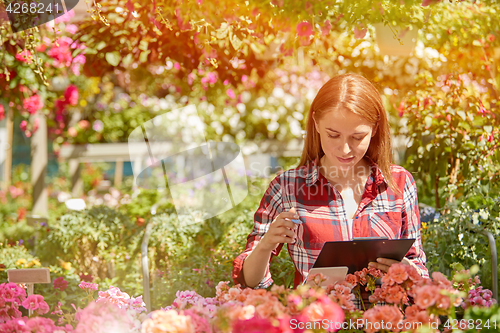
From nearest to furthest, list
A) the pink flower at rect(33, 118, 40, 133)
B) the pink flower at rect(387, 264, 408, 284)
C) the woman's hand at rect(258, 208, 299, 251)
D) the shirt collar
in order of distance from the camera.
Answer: the pink flower at rect(387, 264, 408, 284) → the woman's hand at rect(258, 208, 299, 251) → the shirt collar → the pink flower at rect(33, 118, 40, 133)

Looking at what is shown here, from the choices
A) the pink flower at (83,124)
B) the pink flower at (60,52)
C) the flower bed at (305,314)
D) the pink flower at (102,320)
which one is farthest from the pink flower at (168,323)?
the pink flower at (83,124)

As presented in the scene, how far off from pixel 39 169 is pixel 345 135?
3.22 m

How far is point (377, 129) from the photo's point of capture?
1.51 metres

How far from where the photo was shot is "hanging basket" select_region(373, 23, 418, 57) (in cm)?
185

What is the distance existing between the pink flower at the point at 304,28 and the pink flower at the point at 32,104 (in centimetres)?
246

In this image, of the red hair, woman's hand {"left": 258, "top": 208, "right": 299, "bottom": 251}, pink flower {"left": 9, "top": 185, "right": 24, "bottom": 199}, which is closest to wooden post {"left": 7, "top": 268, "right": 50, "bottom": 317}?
woman's hand {"left": 258, "top": 208, "right": 299, "bottom": 251}

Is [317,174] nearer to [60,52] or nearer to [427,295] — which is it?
[427,295]

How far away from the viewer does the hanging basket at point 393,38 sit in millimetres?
1849

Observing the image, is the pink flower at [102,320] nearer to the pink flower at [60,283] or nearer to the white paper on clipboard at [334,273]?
the white paper on clipboard at [334,273]

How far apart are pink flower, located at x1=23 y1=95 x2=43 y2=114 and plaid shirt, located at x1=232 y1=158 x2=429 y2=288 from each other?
254 centimetres

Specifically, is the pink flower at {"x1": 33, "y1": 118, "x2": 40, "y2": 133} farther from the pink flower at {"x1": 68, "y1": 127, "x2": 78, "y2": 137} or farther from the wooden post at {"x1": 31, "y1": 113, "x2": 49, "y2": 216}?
the pink flower at {"x1": 68, "y1": 127, "x2": 78, "y2": 137}

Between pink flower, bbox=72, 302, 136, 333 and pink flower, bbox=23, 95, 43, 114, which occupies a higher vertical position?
pink flower, bbox=23, 95, 43, 114

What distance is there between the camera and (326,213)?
1428 millimetres

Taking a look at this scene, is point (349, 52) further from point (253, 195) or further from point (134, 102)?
point (134, 102)
